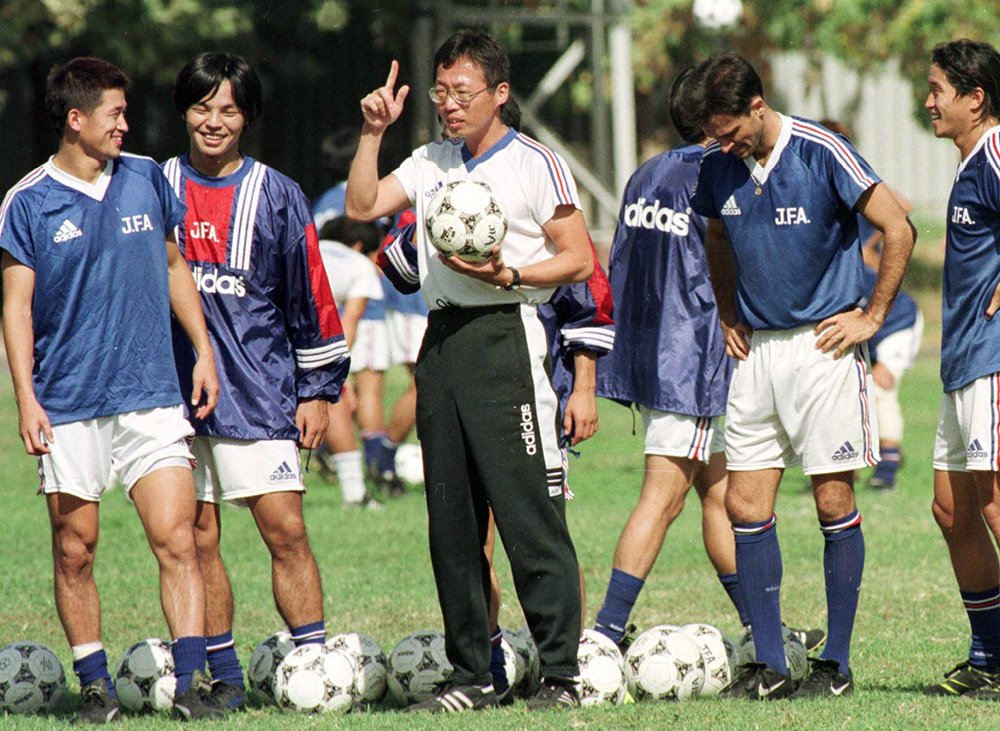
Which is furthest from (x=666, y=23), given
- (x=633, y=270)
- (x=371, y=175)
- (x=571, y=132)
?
(x=371, y=175)

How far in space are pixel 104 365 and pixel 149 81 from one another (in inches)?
854

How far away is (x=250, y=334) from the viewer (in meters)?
6.48

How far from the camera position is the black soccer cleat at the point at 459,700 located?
6066 mm

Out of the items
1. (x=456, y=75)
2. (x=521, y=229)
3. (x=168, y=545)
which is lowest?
(x=168, y=545)

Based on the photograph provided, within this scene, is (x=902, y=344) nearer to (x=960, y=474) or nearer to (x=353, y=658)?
(x=960, y=474)

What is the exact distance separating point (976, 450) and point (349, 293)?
6389 millimetres

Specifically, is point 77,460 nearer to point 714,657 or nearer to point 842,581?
point 714,657

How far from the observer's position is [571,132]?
1200 inches

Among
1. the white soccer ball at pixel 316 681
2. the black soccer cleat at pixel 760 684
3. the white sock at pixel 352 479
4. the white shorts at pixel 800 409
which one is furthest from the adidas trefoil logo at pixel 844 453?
the white sock at pixel 352 479

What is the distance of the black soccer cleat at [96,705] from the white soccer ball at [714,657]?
2.22 meters

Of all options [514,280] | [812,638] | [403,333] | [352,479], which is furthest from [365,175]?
[403,333]

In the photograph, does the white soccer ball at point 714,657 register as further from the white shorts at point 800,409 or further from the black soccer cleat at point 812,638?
the black soccer cleat at point 812,638

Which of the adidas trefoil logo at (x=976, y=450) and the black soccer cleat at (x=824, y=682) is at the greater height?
the adidas trefoil logo at (x=976, y=450)

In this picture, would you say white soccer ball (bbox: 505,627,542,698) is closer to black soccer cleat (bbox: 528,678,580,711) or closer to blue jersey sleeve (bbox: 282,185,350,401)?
black soccer cleat (bbox: 528,678,580,711)
